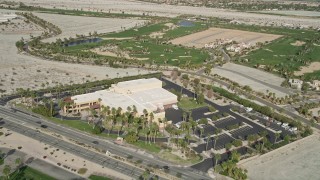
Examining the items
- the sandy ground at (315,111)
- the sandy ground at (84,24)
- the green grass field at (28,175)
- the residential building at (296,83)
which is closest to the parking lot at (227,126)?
the sandy ground at (315,111)

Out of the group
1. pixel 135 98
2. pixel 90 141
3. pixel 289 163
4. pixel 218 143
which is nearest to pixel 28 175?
pixel 90 141

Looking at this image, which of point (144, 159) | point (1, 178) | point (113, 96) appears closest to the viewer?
point (1, 178)

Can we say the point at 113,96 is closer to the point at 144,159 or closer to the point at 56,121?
the point at 56,121

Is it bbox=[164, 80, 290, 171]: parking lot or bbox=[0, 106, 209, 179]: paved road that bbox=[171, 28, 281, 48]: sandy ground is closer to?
bbox=[164, 80, 290, 171]: parking lot

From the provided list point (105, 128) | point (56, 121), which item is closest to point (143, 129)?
point (105, 128)

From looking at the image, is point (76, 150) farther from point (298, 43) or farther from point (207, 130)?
point (298, 43)

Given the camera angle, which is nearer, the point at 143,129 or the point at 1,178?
the point at 1,178

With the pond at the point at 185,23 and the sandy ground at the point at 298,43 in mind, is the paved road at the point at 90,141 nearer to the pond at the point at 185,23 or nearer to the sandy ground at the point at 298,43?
the sandy ground at the point at 298,43
